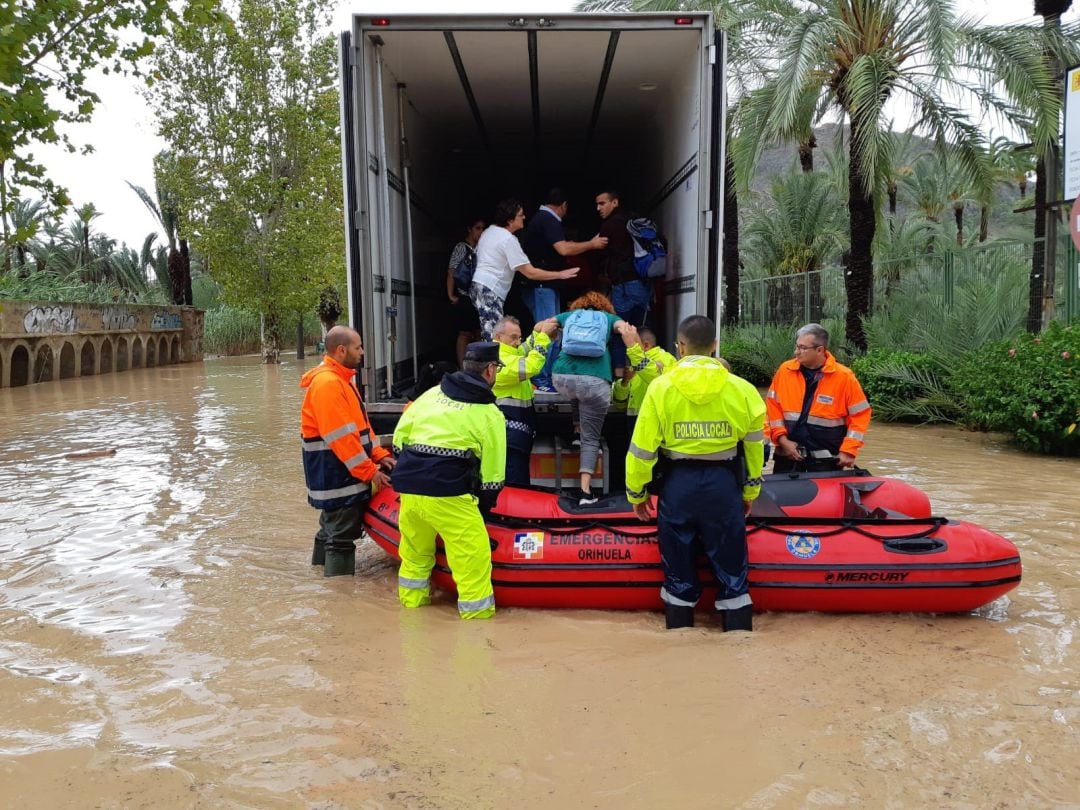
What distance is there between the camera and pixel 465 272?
737cm

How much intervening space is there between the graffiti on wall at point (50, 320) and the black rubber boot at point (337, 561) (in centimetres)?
1897

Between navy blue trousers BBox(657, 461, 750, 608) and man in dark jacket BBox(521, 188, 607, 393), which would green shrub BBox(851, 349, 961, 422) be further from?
navy blue trousers BBox(657, 461, 750, 608)

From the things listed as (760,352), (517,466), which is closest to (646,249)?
(517,466)

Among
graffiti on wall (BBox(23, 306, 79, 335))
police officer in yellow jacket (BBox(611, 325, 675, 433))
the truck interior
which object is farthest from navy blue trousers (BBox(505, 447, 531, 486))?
graffiti on wall (BBox(23, 306, 79, 335))

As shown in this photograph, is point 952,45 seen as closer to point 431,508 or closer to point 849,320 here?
point 849,320

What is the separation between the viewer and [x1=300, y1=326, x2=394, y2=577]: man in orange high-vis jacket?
16.1ft

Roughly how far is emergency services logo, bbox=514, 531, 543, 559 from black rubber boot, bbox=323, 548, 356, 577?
4.11ft

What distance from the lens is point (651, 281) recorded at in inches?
275

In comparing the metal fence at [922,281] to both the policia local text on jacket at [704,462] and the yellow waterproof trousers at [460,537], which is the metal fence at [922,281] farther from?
the yellow waterproof trousers at [460,537]

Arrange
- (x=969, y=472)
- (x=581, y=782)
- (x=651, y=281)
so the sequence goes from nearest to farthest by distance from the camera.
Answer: (x=581, y=782) < (x=651, y=281) < (x=969, y=472)

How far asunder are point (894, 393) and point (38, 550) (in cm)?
1023

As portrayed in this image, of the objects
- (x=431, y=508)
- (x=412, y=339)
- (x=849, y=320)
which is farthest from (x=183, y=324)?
(x=431, y=508)

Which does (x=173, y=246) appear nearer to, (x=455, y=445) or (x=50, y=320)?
(x=50, y=320)

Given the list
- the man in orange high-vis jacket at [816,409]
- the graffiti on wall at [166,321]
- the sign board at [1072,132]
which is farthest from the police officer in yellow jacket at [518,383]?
the graffiti on wall at [166,321]
